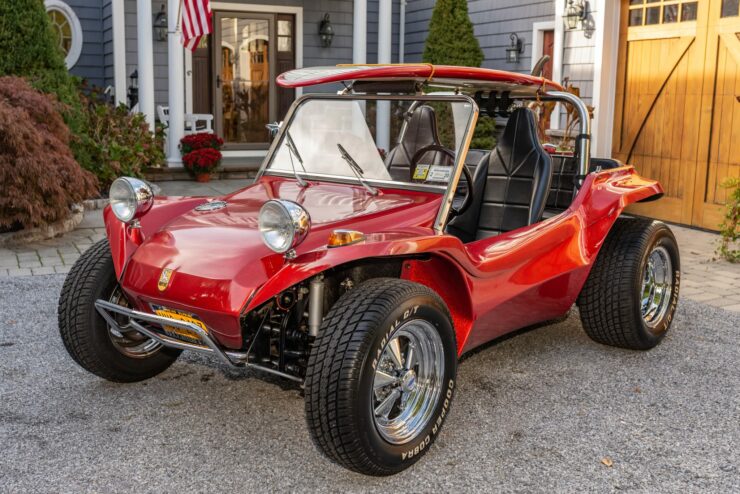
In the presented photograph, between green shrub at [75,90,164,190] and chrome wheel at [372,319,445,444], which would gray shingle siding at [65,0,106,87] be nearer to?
green shrub at [75,90,164,190]

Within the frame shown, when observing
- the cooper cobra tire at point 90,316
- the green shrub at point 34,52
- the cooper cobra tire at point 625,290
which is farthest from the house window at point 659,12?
the cooper cobra tire at point 90,316

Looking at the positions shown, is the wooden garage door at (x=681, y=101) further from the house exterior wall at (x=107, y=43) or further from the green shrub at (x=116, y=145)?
the house exterior wall at (x=107, y=43)

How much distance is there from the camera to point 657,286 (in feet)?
16.7

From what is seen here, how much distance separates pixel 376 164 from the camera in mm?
4184

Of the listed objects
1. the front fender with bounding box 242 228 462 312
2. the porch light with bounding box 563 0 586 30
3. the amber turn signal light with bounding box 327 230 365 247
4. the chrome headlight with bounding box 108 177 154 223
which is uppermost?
the porch light with bounding box 563 0 586 30

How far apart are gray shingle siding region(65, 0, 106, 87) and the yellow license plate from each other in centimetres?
1170

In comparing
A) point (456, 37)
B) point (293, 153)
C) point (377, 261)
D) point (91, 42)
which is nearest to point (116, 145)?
point (91, 42)

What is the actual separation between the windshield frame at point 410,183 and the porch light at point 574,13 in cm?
653

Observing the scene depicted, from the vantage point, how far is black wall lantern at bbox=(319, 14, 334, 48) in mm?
14992

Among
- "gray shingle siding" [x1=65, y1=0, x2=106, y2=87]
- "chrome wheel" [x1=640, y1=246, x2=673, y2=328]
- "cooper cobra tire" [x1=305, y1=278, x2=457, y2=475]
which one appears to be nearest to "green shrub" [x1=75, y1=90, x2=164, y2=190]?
"gray shingle siding" [x1=65, y1=0, x2=106, y2=87]

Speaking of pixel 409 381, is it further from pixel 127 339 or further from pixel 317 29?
pixel 317 29

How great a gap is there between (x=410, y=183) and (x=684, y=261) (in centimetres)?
425

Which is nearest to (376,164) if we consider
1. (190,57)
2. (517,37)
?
(517,37)

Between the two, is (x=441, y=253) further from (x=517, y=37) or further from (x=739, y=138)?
(x=517, y=37)
